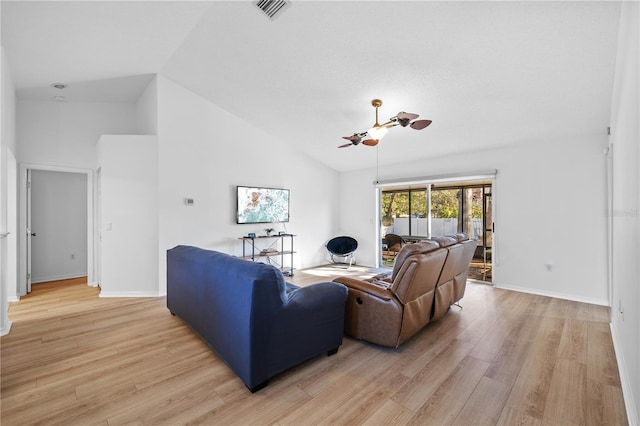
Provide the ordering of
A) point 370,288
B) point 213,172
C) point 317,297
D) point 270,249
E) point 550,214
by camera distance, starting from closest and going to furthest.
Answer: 1. point 317,297
2. point 370,288
3. point 550,214
4. point 213,172
5. point 270,249

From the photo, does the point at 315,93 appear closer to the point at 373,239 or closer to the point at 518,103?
the point at 518,103

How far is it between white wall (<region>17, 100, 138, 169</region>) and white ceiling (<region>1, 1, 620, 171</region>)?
25 cm

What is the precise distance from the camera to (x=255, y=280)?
1938 millimetres

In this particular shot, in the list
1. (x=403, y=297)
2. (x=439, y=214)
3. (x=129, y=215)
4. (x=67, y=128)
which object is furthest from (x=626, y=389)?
(x=67, y=128)

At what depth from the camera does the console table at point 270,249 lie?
536 centimetres

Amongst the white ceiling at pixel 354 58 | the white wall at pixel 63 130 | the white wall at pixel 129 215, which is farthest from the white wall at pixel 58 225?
the white wall at pixel 129 215

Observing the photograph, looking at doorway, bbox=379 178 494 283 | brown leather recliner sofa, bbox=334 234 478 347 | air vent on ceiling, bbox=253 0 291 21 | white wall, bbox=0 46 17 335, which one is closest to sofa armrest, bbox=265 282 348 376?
brown leather recliner sofa, bbox=334 234 478 347

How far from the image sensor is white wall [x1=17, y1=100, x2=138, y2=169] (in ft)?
14.7

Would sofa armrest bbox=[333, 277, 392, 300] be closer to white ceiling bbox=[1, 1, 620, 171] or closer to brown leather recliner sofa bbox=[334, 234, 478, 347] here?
brown leather recliner sofa bbox=[334, 234, 478, 347]

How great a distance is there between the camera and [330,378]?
2.16 meters

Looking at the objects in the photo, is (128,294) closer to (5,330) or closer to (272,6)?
(5,330)

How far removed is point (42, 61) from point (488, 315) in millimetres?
6385

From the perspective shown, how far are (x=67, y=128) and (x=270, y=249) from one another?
13.2ft

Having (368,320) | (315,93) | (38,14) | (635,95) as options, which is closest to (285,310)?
(368,320)
